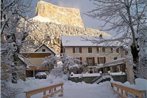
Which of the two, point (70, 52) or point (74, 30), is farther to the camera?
point (74, 30)

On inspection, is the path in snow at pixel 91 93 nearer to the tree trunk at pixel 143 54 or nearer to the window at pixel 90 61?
the tree trunk at pixel 143 54

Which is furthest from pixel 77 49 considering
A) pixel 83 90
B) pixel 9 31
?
pixel 9 31

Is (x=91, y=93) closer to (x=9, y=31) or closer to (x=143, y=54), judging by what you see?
(x=143, y=54)

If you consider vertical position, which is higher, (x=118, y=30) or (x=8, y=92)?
(x=118, y=30)

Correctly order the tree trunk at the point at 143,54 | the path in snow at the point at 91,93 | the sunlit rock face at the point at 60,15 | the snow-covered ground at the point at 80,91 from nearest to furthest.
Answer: the snow-covered ground at the point at 80,91, the tree trunk at the point at 143,54, the path in snow at the point at 91,93, the sunlit rock face at the point at 60,15

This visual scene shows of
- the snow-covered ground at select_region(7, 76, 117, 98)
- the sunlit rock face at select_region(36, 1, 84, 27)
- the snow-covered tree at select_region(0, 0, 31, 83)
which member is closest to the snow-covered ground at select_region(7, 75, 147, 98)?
the snow-covered ground at select_region(7, 76, 117, 98)

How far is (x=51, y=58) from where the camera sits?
60.8 meters

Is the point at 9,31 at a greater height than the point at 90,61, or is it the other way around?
the point at 9,31

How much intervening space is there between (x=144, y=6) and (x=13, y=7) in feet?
21.7

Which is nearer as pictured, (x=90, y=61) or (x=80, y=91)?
(x=80, y=91)

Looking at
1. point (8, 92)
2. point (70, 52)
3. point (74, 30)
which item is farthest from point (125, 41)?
point (74, 30)

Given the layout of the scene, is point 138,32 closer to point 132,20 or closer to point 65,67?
point 132,20

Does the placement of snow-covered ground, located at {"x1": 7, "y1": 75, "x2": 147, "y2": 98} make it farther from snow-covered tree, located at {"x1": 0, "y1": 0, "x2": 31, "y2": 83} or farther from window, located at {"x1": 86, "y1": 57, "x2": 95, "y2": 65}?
window, located at {"x1": 86, "y1": 57, "x2": 95, "y2": 65}

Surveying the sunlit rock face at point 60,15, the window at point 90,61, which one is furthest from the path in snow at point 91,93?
the sunlit rock face at point 60,15
